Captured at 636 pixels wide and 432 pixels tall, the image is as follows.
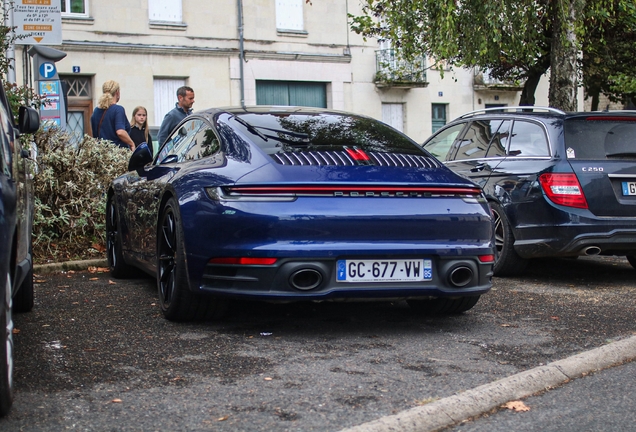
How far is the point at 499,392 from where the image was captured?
4.25 m

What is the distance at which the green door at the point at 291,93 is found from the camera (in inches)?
1241

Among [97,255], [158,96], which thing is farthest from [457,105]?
[97,255]

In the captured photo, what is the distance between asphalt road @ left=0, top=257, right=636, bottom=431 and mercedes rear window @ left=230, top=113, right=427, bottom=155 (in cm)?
115

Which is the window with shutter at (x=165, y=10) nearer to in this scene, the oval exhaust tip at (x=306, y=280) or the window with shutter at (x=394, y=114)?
the window with shutter at (x=394, y=114)

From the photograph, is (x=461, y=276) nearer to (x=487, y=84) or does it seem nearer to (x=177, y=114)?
(x=177, y=114)

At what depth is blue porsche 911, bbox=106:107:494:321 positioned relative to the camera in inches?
204

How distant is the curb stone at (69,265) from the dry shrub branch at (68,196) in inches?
13.3

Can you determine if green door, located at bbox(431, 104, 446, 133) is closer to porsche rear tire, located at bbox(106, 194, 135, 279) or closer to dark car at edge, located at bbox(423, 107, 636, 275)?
dark car at edge, located at bbox(423, 107, 636, 275)

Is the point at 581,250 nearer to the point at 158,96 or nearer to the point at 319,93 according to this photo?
the point at 158,96

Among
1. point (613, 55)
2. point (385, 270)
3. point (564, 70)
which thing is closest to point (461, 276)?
point (385, 270)

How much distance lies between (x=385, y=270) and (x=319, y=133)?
116 cm

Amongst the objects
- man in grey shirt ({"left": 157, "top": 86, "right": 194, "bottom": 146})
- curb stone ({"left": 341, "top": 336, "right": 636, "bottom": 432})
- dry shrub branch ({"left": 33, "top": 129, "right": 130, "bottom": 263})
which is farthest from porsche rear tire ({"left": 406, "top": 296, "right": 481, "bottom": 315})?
man in grey shirt ({"left": 157, "top": 86, "right": 194, "bottom": 146})

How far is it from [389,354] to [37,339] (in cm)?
209

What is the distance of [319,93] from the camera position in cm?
3312
